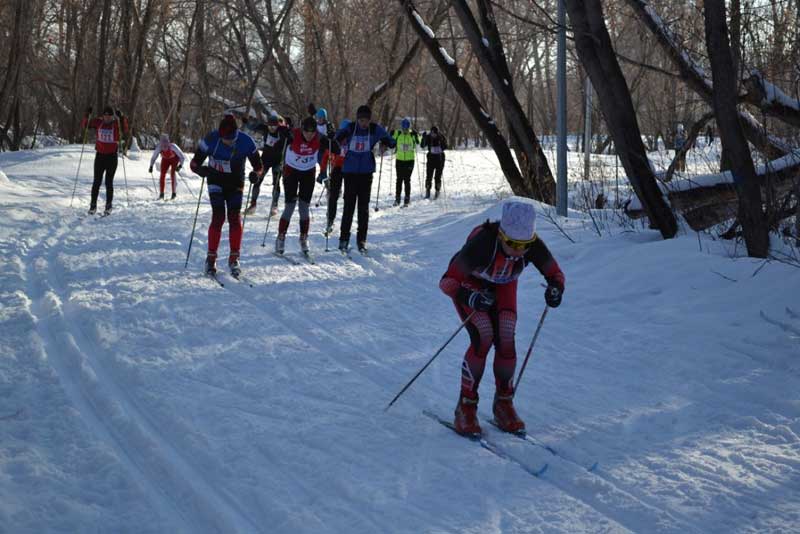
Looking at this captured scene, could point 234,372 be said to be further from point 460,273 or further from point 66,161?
point 66,161

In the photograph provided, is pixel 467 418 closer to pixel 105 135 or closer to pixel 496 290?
pixel 496 290

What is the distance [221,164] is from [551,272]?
5.02 metres

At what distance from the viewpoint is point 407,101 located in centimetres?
5400

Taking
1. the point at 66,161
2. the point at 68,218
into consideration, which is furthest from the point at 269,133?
the point at 66,161

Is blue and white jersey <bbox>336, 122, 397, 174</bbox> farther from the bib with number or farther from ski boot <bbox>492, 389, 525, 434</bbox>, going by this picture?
ski boot <bbox>492, 389, 525, 434</bbox>

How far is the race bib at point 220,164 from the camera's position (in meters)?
8.62

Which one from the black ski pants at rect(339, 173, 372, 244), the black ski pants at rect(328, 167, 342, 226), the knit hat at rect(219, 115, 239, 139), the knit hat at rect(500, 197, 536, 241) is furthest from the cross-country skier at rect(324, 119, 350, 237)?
the knit hat at rect(500, 197, 536, 241)

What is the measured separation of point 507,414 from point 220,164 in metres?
5.12

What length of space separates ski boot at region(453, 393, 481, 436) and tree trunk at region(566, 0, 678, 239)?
5538 mm

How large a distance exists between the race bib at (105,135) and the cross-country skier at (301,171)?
13.8 ft

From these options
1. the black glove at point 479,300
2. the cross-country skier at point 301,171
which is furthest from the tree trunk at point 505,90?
the black glove at point 479,300

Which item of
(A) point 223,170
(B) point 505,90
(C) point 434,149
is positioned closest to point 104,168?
(A) point 223,170

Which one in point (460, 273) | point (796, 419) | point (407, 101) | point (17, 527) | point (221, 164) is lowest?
point (17, 527)

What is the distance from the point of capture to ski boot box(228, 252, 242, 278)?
8753mm
